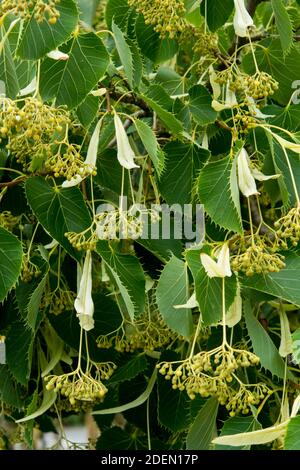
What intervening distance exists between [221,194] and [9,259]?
34cm

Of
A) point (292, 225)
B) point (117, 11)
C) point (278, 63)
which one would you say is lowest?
point (292, 225)

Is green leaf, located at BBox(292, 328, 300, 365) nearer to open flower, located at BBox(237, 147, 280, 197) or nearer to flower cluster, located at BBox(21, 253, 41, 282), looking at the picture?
open flower, located at BBox(237, 147, 280, 197)

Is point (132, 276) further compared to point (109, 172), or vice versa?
point (109, 172)

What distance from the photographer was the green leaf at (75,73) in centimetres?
137

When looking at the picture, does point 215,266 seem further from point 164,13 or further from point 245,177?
point 164,13

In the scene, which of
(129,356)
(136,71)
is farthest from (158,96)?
(129,356)

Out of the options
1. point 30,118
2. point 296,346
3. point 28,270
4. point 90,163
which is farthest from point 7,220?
point 296,346

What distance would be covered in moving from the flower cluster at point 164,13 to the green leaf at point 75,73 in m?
0.13

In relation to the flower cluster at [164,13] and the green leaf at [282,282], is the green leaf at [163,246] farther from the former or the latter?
the flower cluster at [164,13]

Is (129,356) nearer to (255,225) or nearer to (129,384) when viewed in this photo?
(129,384)

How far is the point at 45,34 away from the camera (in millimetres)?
1299

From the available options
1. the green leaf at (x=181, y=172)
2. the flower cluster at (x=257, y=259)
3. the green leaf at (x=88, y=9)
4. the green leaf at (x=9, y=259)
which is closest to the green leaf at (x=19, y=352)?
the green leaf at (x=9, y=259)
